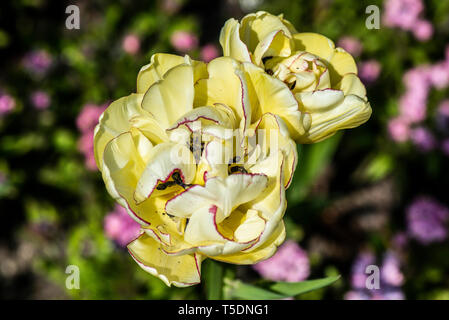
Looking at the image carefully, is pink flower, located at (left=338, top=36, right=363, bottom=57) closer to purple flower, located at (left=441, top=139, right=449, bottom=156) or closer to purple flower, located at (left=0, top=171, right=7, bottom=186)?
purple flower, located at (left=441, top=139, right=449, bottom=156)

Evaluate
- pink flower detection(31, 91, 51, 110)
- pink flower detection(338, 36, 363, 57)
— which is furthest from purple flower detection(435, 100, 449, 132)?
pink flower detection(31, 91, 51, 110)

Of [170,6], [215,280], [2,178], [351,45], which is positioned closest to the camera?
[215,280]

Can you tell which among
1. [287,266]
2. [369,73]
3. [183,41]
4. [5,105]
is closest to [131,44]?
[183,41]

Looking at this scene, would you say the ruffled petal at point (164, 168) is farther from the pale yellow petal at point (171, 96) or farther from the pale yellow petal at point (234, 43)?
the pale yellow petal at point (234, 43)

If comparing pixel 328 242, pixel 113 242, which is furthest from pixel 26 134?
pixel 328 242

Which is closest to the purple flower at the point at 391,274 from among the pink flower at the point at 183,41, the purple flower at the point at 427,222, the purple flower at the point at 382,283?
the purple flower at the point at 382,283

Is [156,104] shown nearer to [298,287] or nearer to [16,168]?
[298,287]

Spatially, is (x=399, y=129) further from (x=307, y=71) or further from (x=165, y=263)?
(x=165, y=263)
